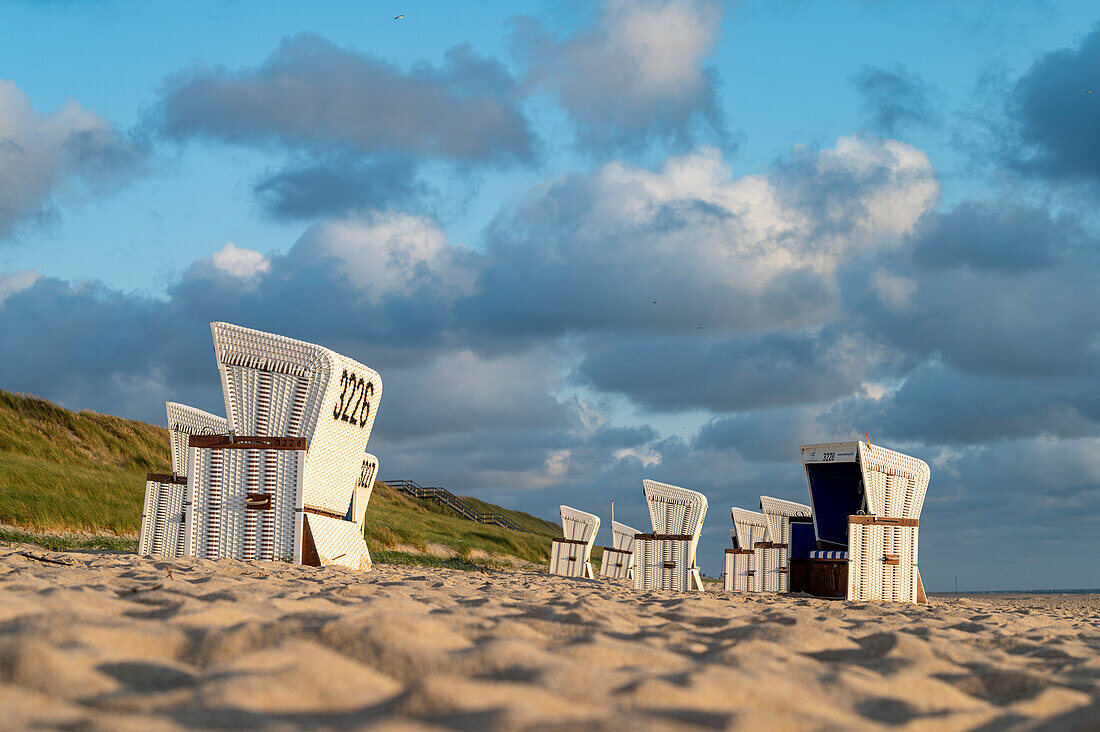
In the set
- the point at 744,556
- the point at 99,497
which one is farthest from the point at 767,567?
the point at 99,497

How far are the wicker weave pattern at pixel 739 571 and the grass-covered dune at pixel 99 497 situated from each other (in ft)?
21.7

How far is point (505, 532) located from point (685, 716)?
116 feet

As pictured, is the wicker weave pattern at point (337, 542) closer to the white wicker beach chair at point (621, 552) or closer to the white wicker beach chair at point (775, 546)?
the white wicker beach chair at point (775, 546)

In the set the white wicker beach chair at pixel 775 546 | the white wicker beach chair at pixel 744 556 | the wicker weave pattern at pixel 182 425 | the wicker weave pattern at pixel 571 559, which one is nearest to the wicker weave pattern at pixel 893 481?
the white wicker beach chair at pixel 775 546

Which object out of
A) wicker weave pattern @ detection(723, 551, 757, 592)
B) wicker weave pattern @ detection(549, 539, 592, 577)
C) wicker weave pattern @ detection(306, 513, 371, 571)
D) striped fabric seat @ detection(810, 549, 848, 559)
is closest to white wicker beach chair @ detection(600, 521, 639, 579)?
wicker weave pattern @ detection(549, 539, 592, 577)

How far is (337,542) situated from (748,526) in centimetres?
1463

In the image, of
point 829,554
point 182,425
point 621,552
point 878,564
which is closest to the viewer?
point 878,564

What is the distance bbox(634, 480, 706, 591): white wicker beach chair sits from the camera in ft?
58.1

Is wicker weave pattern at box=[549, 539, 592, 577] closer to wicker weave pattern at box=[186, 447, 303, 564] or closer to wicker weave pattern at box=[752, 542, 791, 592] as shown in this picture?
wicker weave pattern at box=[752, 542, 791, 592]

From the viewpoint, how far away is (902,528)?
13320mm

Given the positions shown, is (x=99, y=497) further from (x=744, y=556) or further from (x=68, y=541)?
(x=744, y=556)

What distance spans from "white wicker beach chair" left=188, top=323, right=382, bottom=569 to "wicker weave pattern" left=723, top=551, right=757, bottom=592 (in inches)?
573

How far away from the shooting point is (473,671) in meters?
2.55

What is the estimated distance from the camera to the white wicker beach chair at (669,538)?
1772 centimetres
